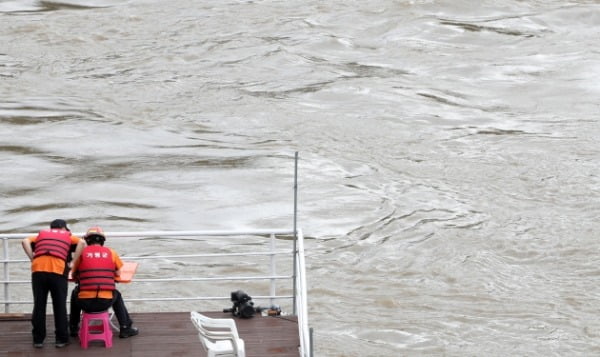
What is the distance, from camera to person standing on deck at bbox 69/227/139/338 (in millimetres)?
11266

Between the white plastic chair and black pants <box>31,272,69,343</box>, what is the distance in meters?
1.54

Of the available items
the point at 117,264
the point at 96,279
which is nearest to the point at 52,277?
the point at 96,279

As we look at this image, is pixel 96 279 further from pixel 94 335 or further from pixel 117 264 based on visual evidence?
pixel 94 335

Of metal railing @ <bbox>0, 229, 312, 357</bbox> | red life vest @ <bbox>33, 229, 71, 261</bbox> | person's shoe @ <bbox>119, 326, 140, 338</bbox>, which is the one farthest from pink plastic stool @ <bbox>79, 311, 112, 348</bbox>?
metal railing @ <bbox>0, 229, 312, 357</bbox>

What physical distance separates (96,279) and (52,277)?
0.43 metres

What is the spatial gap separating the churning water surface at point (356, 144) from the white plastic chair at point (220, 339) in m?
10.7

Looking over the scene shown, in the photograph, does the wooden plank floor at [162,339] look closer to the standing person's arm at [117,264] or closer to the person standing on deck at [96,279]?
the person standing on deck at [96,279]

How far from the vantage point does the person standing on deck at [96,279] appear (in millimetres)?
11266

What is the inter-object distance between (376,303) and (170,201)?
28.6 ft

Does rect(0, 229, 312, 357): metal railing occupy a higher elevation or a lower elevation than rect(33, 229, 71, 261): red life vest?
lower

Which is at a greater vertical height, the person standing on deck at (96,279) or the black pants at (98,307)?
the person standing on deck at (96,279)

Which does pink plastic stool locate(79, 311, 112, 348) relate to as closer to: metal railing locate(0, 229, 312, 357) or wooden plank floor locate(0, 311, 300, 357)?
wooden plank floor locate(0, 311, 300, 357)

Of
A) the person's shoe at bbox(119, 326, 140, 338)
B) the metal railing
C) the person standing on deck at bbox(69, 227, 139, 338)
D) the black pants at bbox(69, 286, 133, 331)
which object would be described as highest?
the person standing on deck at bbox(69, 227, 139, 338)

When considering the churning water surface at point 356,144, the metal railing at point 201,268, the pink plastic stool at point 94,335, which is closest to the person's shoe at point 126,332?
the pink plastic stool at point 94,335
